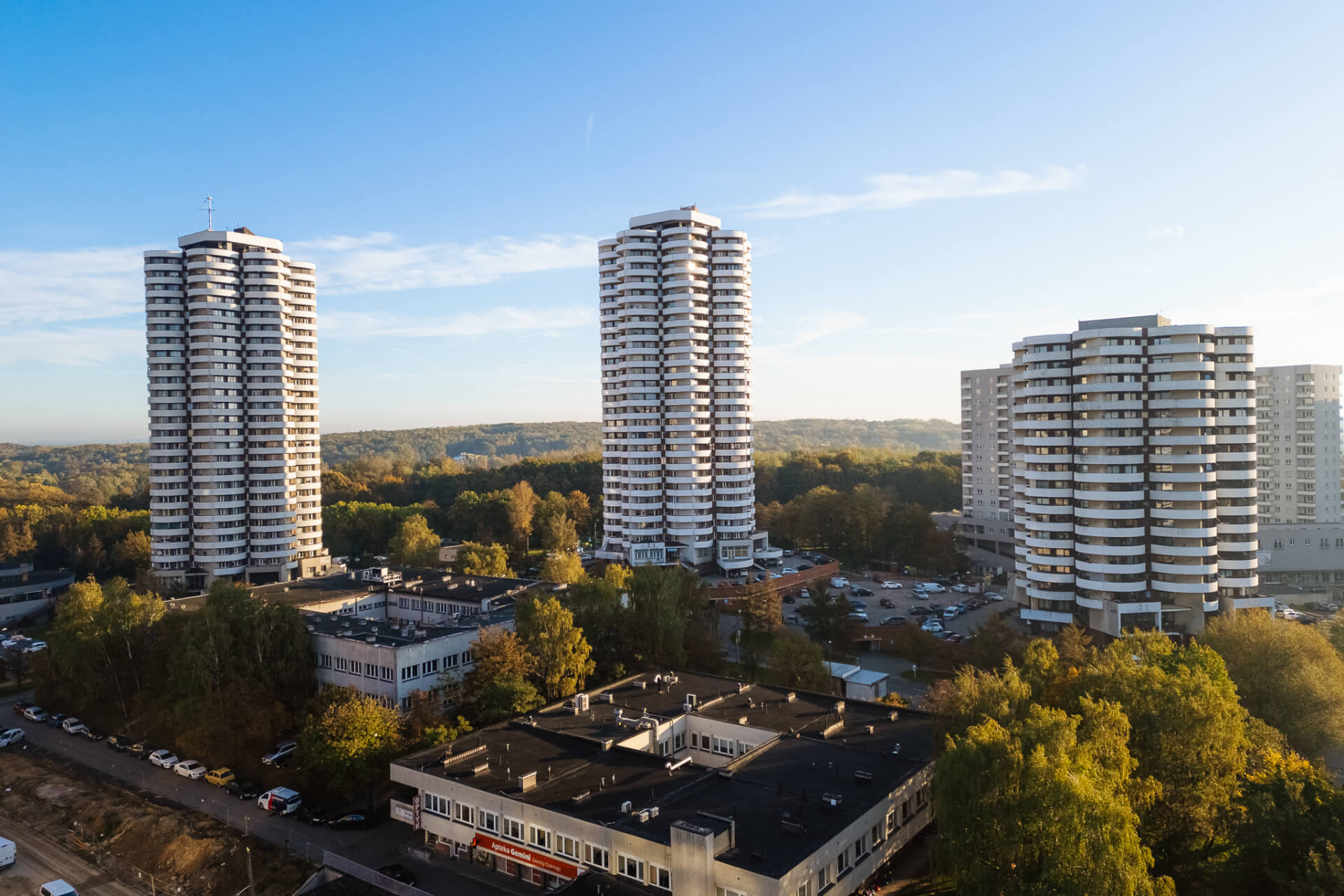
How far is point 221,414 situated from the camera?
85.5m

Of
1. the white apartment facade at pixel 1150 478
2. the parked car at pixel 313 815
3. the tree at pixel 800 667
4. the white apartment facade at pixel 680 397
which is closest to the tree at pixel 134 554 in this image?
the white apartment facade at pixel 680 397

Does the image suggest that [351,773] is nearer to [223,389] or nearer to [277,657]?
[277,657]

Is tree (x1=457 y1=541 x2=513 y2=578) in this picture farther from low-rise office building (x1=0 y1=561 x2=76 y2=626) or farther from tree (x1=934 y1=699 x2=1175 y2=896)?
tree (x1=934 y1=699 x2=1175 y2=896)

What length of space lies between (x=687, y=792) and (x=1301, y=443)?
101 meters

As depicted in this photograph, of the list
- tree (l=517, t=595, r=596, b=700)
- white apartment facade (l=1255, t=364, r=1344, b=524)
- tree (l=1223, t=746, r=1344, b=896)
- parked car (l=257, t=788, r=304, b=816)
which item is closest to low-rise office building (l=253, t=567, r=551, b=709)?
tree (l=517, t=595, r=596, b=700)

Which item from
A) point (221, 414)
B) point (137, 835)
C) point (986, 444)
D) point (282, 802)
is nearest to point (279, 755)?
point (282, 802)

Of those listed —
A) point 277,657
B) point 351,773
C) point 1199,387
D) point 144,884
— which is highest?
point 1199,387

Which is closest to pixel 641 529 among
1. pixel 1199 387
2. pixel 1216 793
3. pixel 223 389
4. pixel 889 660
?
pixel 889 660

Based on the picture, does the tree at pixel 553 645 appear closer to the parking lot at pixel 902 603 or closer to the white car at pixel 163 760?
the white car at pixel 163 760

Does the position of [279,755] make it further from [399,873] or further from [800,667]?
[800,667]

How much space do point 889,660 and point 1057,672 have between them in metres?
25.3

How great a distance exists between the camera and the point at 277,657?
45.2m

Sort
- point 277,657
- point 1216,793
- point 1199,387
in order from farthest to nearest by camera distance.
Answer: point 1199,387 → point 277,657 → point 1216,793

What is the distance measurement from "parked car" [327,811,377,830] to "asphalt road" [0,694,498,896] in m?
0.24
